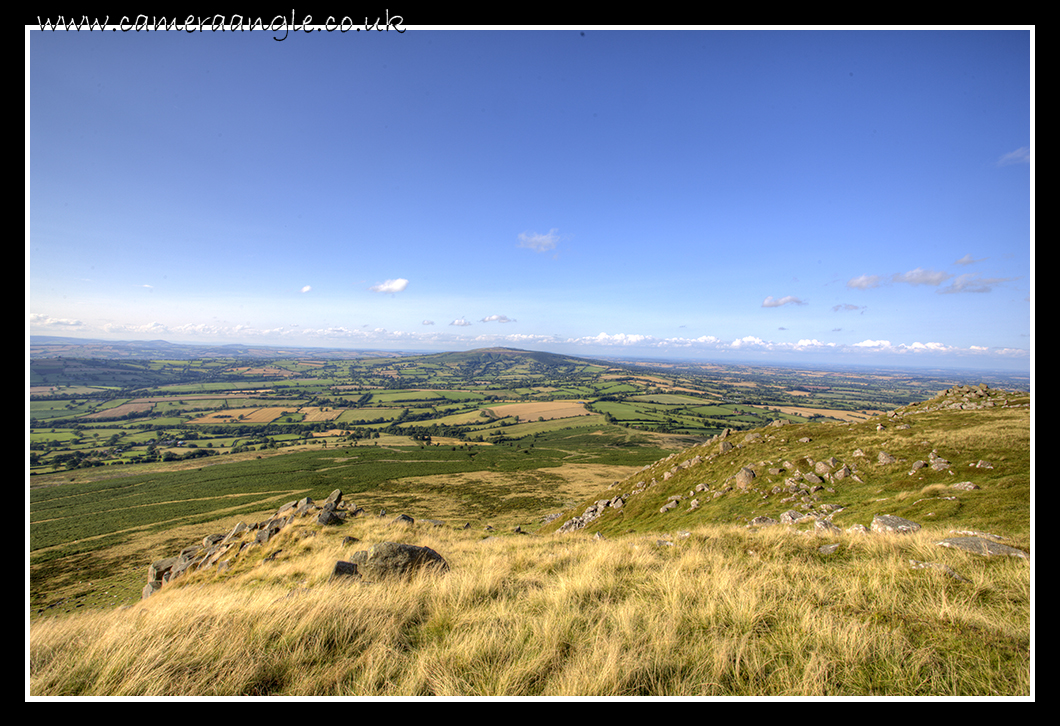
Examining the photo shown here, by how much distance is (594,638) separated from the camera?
3.87m

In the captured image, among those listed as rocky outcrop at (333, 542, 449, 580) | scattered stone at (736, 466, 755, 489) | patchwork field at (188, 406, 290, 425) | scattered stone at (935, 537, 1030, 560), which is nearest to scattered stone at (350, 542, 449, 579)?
rocky outcrop at (333, 542, 449, 580)

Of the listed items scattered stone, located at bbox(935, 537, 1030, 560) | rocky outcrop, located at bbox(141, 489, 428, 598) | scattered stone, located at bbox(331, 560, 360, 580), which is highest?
scattered stone, located at bbox(935, 537, 1030, 560)

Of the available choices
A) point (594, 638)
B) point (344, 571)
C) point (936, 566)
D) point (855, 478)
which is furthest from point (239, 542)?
point (855, 478)

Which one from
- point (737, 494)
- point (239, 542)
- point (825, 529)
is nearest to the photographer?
point (825, 529)

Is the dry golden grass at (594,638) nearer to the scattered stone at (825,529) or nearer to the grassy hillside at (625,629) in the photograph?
the grassy hillside at (625,629)

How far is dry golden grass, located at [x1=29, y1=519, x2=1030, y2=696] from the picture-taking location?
334 centimetres

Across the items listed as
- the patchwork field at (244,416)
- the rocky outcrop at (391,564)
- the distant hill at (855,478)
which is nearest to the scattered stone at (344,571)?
the rocky outcrop at (391,564)

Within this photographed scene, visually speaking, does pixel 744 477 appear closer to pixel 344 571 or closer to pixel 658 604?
pixel 658 604

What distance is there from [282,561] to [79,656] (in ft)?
32.2

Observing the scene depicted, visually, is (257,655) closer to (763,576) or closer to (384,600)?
(384,600)

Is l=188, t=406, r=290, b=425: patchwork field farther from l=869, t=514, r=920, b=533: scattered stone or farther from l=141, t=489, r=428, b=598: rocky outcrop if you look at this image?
l=869, t=514, r=920, b=533: scattered stone

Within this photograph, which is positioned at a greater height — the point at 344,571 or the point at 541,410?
Answer: the point at 344,571

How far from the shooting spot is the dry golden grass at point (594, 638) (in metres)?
3.34

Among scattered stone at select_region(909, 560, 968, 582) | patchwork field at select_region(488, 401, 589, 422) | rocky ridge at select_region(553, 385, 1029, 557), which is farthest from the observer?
patchwork field at select_region(488, 401, 589, 422)
